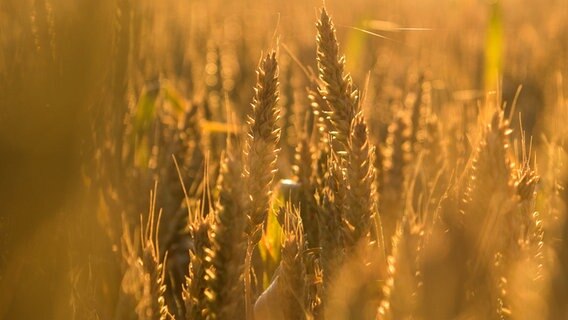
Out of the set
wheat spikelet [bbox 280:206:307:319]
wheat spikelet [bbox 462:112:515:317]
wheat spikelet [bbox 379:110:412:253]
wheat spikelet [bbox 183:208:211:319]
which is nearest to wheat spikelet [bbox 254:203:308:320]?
wheat spikelet [bbox 280:206:307:319]

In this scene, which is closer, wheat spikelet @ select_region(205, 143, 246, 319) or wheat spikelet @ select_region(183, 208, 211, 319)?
wheat spikelet @ select_region(205, 143, 246, 319)

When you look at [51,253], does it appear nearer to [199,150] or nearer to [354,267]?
[354,267]

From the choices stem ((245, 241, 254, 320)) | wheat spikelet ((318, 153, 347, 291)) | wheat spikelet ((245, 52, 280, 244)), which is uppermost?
wheat spikelet ((245, 52, 280, 244))

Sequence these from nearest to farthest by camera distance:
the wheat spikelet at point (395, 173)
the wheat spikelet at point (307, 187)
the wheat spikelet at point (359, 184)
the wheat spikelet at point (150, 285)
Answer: the wheat spikelet at point (150, 285), the wheat spikelet at point (359, 184), the wheat spikelet at point (307, 187), the wheat spikelet at point (395, 173)

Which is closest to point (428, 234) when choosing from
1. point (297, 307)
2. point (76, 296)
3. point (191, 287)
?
point (297, 307)

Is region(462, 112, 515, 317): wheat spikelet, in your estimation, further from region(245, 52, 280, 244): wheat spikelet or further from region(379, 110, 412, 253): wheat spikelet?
region(379, 110, 412, 253): wheat spikelet

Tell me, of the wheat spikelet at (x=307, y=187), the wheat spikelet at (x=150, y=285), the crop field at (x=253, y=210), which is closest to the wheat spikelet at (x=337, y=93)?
the crop field at (x=253, y=210)

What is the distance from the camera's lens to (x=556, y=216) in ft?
4.09

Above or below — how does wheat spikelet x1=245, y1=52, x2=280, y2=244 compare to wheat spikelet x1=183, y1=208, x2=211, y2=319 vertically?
above

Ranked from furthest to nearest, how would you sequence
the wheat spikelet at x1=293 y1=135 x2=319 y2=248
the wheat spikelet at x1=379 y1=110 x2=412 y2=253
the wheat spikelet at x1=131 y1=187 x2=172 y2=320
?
the wheat spikelet at x1=379 y1=110 x2=412 y2=253
the wheat spikelet at x1=293 y1=135 x2=319 y2=248
the wheat spikelet at x1=131 y1=187 x2=172 y2=320

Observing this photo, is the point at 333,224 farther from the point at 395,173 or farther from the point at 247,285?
the point at 395,173

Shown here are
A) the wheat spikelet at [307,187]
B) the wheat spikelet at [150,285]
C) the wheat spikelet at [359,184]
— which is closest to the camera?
the wheat spikelet at [150,285]

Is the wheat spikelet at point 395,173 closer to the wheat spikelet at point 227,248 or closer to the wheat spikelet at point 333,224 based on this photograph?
the wheat spikelet at point 333,224

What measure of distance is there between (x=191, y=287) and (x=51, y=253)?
238mm
